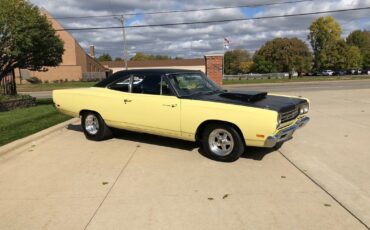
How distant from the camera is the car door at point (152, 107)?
649 cm

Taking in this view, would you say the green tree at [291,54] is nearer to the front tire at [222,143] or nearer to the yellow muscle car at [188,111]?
the yellow muscle car at [188,111]

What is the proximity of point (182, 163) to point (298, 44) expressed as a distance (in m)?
65.6

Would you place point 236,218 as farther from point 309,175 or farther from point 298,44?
point 298,44

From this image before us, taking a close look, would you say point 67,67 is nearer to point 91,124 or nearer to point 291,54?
point 291,54

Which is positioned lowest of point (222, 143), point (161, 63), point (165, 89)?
point (222, 143)

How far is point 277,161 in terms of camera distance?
19.9ft

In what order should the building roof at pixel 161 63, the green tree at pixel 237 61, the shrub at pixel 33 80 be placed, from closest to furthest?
the shrub at pixel 33 80 → the building roof at pixel 161 63 → the green tree at pixel 237 61

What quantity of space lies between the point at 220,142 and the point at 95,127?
9.70 feet

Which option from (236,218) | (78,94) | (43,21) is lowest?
(236,218)

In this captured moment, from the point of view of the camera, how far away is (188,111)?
6.27m

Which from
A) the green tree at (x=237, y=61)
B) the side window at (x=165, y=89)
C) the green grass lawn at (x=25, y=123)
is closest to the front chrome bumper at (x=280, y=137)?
the side window at (x=165, y=89)

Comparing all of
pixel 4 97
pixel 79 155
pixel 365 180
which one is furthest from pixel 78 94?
pixel 4 97

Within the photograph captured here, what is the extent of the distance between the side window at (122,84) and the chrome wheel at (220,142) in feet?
6.89

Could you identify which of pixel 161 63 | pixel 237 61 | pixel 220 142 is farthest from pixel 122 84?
pixel 237 61
